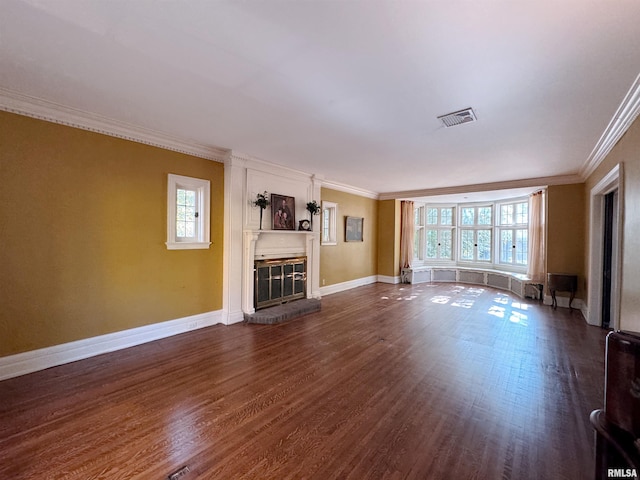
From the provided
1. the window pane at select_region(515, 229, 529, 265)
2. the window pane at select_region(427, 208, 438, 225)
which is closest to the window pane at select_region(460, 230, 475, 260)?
the window pane at select_region(427, 208, 438, 225)

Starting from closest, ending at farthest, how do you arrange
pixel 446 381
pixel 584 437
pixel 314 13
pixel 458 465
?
pixel 314 13 < pixel 458 465 < pixel 584 437 < pixel 446 381

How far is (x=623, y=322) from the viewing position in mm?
2959

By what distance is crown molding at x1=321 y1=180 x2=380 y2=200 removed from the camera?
6.69 m

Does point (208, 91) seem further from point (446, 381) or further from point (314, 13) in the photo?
point (446, 381)

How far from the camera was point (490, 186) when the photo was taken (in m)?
6.53

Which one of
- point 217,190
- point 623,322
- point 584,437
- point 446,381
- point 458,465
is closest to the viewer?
point 458,465

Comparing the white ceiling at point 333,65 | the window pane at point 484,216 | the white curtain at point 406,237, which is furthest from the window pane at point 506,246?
the white ceiling at point 333,65

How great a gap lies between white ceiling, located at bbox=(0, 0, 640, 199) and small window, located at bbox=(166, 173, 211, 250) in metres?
0.75

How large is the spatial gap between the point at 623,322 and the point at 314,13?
4.16m

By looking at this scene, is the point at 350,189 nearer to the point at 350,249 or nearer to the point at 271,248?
the point at 350,249

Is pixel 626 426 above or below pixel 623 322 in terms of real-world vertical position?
above

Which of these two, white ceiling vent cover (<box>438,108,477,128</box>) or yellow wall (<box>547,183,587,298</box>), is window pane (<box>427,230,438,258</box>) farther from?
white ceiling vent cover (<box>438,108,477,128</box>)

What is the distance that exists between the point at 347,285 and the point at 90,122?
6.03m

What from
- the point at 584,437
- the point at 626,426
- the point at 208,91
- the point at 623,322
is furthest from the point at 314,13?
the point at 623,322
